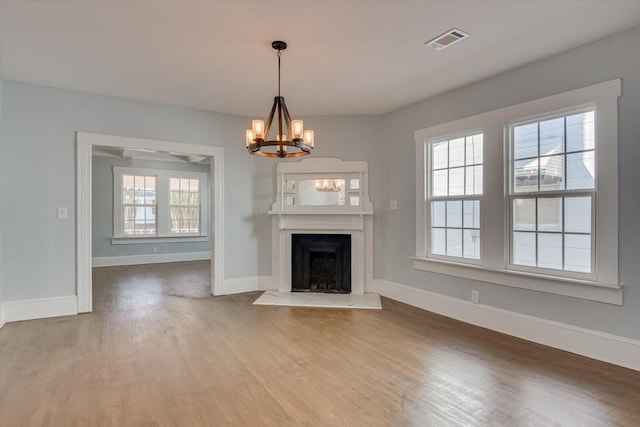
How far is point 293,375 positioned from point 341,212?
2739mm

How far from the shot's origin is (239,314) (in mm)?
4020

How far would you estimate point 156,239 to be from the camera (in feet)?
26.8

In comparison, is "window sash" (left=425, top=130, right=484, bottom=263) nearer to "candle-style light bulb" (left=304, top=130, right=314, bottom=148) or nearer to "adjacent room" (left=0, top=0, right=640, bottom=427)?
"adjacent room" (left=0, top=0, right=640, bottom=427)

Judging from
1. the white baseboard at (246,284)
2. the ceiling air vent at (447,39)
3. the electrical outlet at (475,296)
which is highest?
the ceiling air vent at (447,39)

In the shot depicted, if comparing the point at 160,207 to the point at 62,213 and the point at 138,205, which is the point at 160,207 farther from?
the point at 62,213

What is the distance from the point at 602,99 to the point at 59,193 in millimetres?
5575

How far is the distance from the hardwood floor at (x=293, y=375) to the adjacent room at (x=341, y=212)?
0.02 meters

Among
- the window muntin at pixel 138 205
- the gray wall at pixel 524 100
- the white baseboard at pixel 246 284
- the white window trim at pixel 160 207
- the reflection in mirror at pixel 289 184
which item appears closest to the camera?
the gray wall at pixel 524 100

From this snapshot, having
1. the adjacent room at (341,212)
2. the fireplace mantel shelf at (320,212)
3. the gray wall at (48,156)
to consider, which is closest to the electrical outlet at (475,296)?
the adjacent room at (341,212)

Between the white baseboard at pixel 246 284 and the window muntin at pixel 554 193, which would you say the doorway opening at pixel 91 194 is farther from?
the window muntin at pixel 554 193

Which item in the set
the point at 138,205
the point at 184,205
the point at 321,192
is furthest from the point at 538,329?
the point at 138,205

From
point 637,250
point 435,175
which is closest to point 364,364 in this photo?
point 637,250

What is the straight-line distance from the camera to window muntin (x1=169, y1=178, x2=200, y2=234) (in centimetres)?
841

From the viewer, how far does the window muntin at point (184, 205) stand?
331 inches
